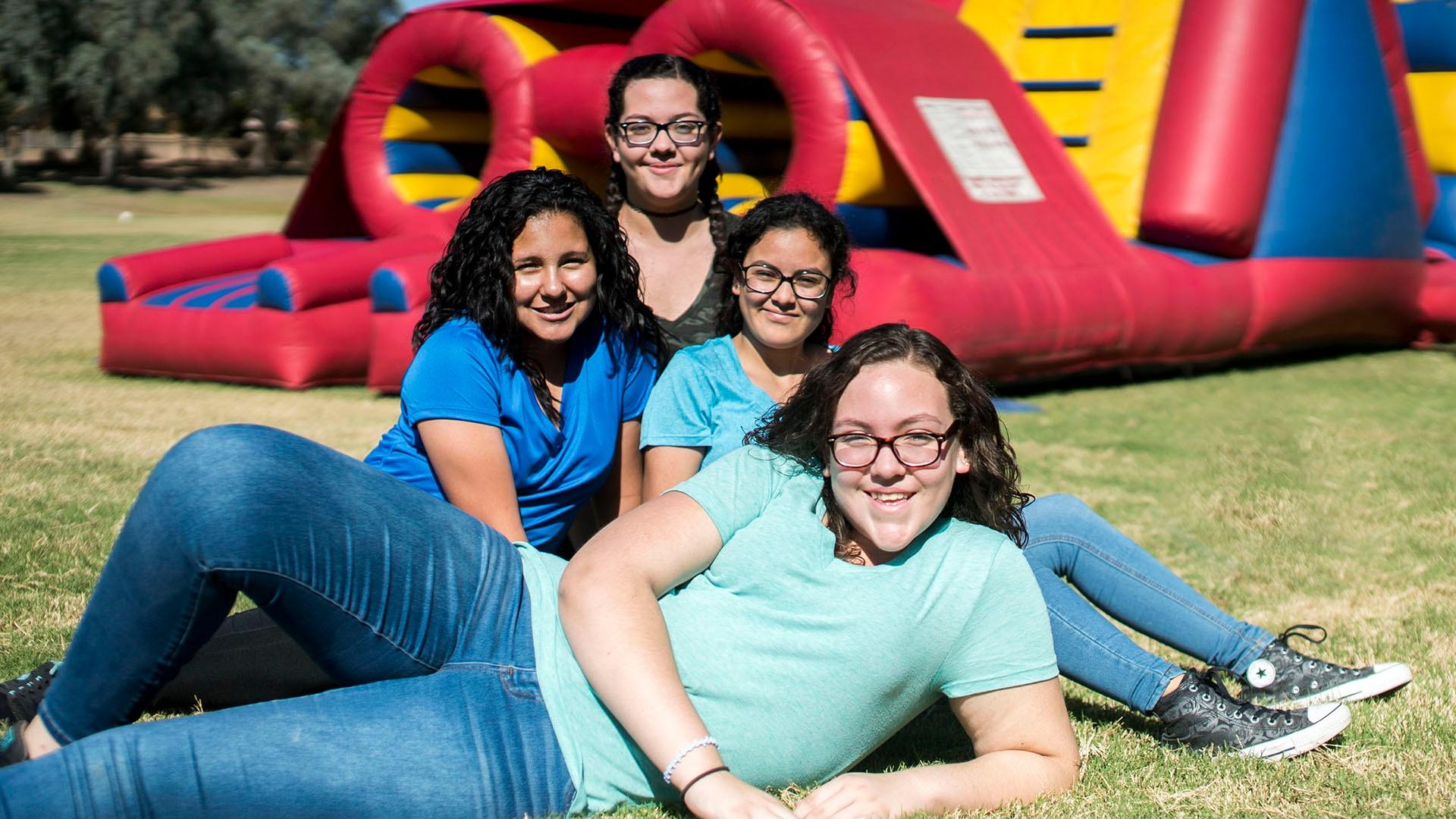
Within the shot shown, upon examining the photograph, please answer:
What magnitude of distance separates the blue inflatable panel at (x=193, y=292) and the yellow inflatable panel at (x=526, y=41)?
198 cm

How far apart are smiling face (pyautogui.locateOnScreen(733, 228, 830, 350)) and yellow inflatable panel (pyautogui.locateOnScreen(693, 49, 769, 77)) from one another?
14.1ft

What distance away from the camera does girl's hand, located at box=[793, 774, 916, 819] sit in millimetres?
1996

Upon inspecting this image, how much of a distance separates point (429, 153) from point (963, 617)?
7.35 metres

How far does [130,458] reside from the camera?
528 centimetres

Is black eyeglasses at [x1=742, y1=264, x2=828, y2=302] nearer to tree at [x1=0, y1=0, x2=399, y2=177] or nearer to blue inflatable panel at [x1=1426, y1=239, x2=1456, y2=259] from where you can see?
blue inflatable panel at [x1=1426, y1=239, x2=1456, y2=259]

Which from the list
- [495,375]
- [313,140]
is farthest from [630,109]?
[313,140]

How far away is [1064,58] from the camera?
334 inches

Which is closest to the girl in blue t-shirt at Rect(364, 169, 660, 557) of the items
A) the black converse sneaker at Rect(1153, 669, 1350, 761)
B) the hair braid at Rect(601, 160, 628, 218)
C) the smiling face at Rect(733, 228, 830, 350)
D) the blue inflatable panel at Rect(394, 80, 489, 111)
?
the smiling face at Rect(733, 228, 830, 350)

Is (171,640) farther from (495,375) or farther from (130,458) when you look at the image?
A: (130,458)

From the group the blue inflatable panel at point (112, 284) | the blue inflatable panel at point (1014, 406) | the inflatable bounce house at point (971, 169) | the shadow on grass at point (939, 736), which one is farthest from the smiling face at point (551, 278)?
the blue inflatable panel at point (112, 284)

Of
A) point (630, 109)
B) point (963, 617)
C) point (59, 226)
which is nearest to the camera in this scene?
point (963, 617)

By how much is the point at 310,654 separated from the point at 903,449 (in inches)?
38.4

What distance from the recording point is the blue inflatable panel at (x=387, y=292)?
Answer: 6.62m

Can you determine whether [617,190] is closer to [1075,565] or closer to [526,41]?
[1075,565]
